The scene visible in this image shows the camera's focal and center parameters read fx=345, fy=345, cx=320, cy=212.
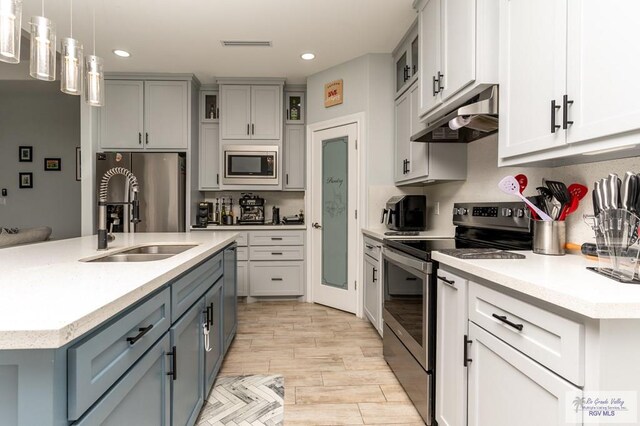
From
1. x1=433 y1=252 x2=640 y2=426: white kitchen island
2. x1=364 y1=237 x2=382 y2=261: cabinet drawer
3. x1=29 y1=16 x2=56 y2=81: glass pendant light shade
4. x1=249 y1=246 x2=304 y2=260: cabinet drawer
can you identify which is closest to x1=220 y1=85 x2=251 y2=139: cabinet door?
x1=249 y1=246 x2=304 y2=260: cabinet drawer

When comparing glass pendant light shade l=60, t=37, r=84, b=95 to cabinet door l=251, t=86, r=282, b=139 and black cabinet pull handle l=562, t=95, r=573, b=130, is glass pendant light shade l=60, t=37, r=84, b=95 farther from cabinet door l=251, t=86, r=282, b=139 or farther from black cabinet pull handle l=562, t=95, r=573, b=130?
cabinet door l=251, t=86, r=282, b=139

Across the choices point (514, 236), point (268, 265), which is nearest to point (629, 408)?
point (514, 236)

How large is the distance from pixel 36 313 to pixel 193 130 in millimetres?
3748

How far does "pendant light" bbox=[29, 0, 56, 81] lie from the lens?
4.97 feet

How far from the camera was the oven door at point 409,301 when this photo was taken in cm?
171

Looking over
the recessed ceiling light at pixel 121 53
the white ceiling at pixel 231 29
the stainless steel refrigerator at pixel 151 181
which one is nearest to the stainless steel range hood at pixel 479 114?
the white ceiling at pixel 231 29

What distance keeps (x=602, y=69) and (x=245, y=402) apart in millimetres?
2228

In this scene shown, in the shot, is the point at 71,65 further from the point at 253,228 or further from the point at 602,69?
the point at 253,228

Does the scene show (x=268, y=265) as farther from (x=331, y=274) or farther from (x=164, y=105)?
(x=164, y=105)

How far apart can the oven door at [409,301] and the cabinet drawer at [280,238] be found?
5.86ft

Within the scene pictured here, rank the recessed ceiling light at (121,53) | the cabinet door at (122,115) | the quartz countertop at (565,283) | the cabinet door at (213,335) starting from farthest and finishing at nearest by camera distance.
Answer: the cabinet door at (122,115)
the recessed ceiling light at (121,53)
the cabinet door at (213,335)
the quartz countertop at (565,283)

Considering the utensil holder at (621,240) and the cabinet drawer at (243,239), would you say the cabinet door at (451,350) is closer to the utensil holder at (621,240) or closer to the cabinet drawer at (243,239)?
the utensil holder at (621,240)

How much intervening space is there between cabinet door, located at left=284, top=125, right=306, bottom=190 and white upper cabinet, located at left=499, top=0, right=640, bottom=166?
296 cm

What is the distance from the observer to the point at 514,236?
71.7 inches
